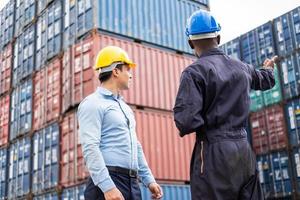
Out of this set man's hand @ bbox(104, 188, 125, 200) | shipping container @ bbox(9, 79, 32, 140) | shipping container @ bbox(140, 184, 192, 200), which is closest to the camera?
man's hand @ bbox(104, 188, 125, 200)

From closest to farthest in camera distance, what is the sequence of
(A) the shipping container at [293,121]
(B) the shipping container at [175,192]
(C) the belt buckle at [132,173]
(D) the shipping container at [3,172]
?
1. (C) the belt buckle at [132,173]
2. (B) the shipping container at [175,192]
3. (D) the shipping container at [3,172]
4. (A) the shipping container at [293,121]

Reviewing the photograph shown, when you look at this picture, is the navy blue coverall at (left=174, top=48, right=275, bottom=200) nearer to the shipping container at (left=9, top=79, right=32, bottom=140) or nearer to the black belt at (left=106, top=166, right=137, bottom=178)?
the black belt at (left=106, top=166, right=137, bottom=178)

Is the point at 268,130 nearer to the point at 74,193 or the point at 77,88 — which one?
the point at 77,88

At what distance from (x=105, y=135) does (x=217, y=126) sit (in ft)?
3.19

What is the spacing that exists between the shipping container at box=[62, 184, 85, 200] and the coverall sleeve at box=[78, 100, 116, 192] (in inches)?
341

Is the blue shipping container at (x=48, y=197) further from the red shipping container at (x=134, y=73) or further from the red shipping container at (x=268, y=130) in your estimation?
the red shipping container at (x=268, y=130)

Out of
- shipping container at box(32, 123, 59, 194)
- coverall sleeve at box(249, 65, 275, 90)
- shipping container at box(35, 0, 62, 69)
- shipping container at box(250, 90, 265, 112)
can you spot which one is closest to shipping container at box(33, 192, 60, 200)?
shipping container at box(32, 123, 59, 194)

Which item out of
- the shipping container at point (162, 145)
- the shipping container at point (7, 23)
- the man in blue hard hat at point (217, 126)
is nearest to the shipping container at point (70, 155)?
the shipping container at point (162, 145)

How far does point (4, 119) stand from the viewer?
16.6 meters

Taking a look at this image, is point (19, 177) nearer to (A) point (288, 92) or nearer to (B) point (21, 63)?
(B) point (21, 63)

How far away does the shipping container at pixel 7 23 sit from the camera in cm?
A: 1767

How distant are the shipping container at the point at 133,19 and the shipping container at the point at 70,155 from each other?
7.90 ft

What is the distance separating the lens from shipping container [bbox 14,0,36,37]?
53.8 ft

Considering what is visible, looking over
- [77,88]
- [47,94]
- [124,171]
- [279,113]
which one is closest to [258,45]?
[279,113]
